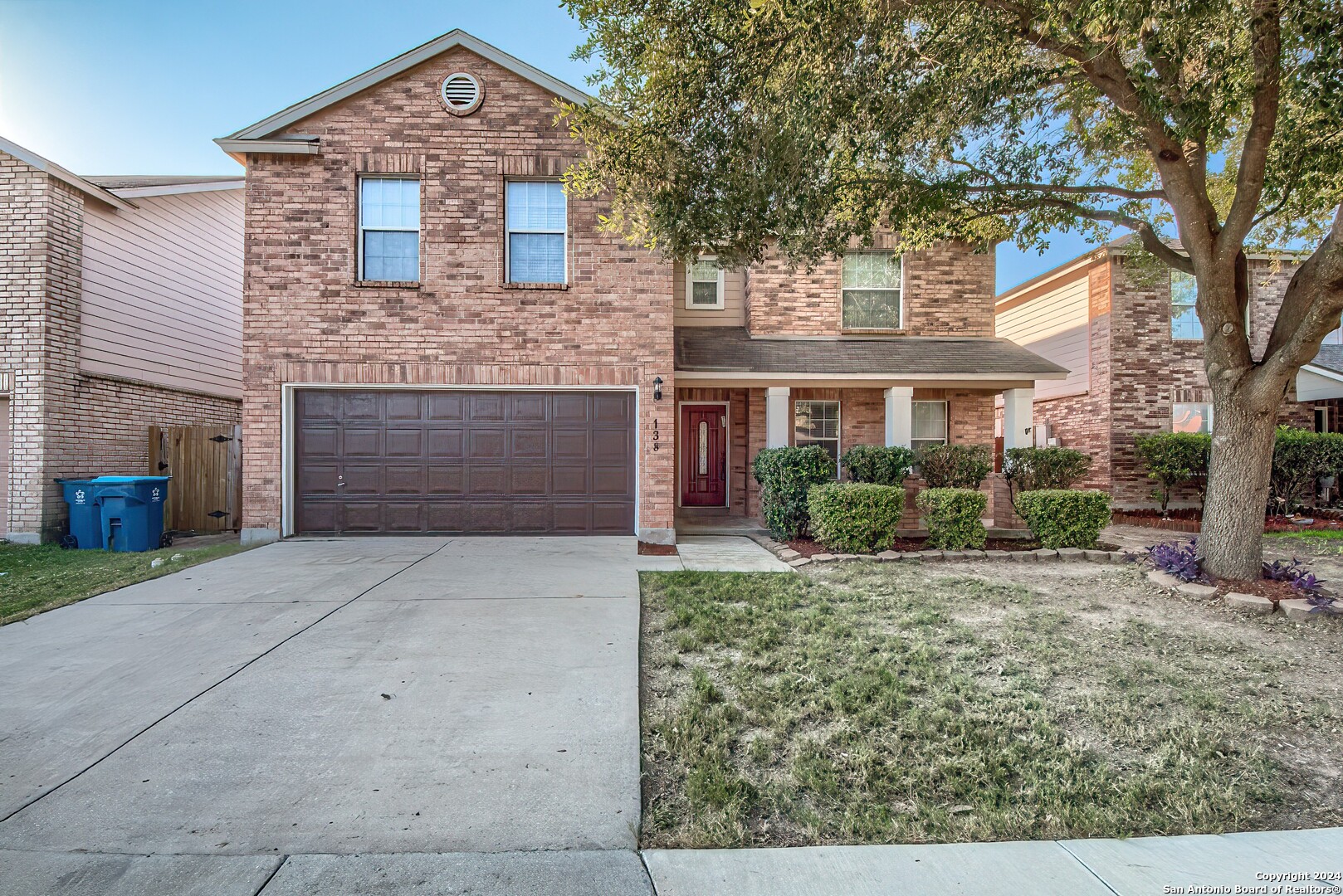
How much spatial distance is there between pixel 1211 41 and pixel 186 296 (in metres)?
15.9

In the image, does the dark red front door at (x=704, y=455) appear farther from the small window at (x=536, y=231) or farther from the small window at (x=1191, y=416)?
the small window at (x=1191, y=416)

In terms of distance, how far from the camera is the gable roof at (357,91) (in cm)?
897

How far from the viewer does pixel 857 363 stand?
34.7 feet

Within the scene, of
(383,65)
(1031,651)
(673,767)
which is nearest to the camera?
(673,767)

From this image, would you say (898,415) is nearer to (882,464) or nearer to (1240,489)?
(882,464)

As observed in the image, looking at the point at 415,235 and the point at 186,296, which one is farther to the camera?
the point at 186,296

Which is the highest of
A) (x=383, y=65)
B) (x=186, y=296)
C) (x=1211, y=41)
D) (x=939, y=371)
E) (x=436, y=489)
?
(x=383, y=65)

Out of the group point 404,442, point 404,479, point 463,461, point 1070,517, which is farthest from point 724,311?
point 1070,517

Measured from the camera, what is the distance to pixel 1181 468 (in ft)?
40.4

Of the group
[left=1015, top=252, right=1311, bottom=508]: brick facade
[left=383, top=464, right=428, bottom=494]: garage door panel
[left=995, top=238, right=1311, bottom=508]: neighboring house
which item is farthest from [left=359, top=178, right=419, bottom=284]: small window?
[left=1015, top=252, right=1311, bottom=508]: brick facade

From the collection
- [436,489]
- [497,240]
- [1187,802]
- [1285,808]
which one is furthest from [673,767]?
[497,240]

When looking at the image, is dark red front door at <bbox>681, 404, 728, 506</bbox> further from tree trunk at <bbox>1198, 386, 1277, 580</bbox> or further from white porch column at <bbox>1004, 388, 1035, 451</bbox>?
tree trunk at <bbox>1198, 386, 1277, 580</bbox>

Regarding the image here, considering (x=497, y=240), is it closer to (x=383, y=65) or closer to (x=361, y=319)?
(x=361, y=319)

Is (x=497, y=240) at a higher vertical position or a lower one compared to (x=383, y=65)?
lower
